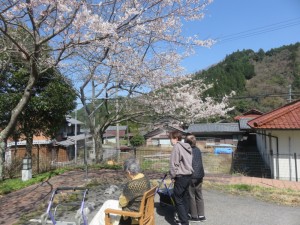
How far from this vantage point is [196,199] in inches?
232

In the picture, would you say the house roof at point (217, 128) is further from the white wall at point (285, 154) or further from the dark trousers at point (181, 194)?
the dark trousers at point (181, 194)

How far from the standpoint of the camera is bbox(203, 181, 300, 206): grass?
7.64 metres

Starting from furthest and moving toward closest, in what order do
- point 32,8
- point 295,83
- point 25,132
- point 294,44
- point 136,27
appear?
1. point 294,44
2. point 295,83
3. point 25,132
4. point 136,27
5. point 32,8

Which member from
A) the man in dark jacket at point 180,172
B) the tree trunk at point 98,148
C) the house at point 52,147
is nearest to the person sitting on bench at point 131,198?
the man in dark jacket at point 180,172

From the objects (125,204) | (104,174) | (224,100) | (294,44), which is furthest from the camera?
(294,44)

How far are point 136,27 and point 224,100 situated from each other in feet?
41.4

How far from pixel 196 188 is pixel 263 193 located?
10.7 ft

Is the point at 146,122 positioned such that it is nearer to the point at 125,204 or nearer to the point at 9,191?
the point at 9,191

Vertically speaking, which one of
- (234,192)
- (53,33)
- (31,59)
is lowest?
(234,192)

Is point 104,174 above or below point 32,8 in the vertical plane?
below

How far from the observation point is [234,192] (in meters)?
8.41

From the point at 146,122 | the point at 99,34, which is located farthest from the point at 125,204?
the point at 146,122

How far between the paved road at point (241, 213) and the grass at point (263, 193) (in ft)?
1.21

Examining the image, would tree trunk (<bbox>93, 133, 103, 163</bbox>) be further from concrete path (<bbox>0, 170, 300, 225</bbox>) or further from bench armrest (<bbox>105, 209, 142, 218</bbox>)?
bench armrest (<bbox>105, 209, 142, 218</bbox>)
